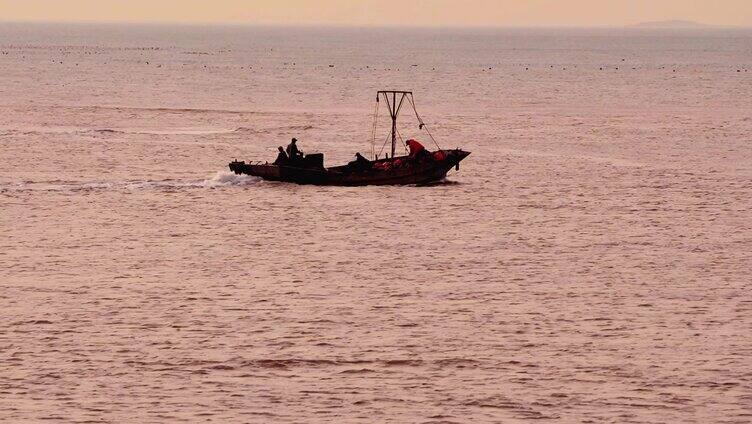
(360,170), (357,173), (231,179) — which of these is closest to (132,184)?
(231,179)

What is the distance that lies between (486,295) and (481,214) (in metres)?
11.8

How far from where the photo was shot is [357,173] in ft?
147

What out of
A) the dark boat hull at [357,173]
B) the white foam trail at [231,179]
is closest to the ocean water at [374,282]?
the white foam trail at [231,179]

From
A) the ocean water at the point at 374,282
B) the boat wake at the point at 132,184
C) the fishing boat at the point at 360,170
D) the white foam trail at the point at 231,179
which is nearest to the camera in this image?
the ocean water at the point at 374,282

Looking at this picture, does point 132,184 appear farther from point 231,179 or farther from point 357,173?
point 357,173

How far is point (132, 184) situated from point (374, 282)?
58.0 ft

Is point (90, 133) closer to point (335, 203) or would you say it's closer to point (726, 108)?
point (335, 203)

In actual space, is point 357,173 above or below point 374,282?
above

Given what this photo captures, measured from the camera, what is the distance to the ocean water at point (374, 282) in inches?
843

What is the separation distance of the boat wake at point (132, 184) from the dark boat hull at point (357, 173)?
37 centimetres

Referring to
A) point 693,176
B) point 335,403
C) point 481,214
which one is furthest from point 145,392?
point 693,176

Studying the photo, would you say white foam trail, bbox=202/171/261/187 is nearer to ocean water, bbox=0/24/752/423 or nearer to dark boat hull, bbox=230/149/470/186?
ocean water, bbox=0/24/752/423

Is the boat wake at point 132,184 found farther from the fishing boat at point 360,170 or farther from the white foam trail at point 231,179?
the fishing boat at point 360,170

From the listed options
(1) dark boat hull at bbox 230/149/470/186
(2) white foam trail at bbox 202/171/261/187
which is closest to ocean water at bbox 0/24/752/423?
(2) white foam trail at bbox 202/171/261/187
